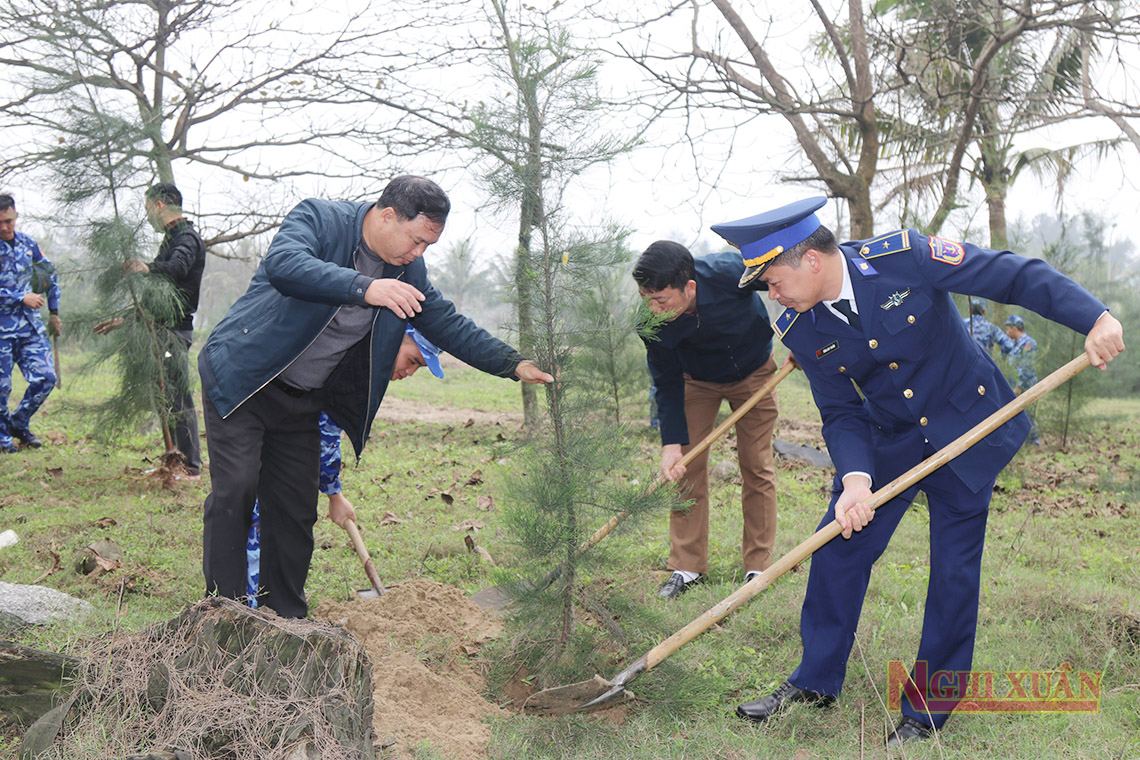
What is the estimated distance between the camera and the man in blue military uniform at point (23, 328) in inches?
284

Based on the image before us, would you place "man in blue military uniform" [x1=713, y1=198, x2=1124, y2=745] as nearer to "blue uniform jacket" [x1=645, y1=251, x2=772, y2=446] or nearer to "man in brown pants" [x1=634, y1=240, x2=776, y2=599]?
"man in brown pants" [x1=634, y1=240, x2=776, y2=599]

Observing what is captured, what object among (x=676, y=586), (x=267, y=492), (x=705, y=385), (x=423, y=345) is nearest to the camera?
(x=267, y=492)

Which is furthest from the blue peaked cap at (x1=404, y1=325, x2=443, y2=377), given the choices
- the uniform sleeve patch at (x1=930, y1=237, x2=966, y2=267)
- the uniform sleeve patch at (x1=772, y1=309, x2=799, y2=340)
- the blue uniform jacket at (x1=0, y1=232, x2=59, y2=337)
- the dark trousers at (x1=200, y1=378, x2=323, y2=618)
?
the blue uniform jacket at (x1=0, y1=232, x2=59, y2=337)

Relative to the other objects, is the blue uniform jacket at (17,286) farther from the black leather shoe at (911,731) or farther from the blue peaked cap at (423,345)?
Result: the black leather shoe at (911,731)

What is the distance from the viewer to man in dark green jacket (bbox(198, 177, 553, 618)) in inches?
132

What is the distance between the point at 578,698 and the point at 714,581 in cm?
174

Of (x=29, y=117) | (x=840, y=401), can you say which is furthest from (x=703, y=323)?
(x=29, y=117)

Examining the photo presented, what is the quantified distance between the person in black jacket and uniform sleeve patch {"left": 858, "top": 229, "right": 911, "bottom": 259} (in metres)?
5.00

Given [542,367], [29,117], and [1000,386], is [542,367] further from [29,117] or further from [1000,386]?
[29,117]

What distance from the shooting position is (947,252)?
3.10 meters

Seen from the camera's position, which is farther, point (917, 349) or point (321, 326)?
point (321, 326)

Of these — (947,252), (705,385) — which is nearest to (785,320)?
(947,252)

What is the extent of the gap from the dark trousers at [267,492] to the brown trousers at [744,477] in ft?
6.76

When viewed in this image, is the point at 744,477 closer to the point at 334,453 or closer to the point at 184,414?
the point at 334,453
